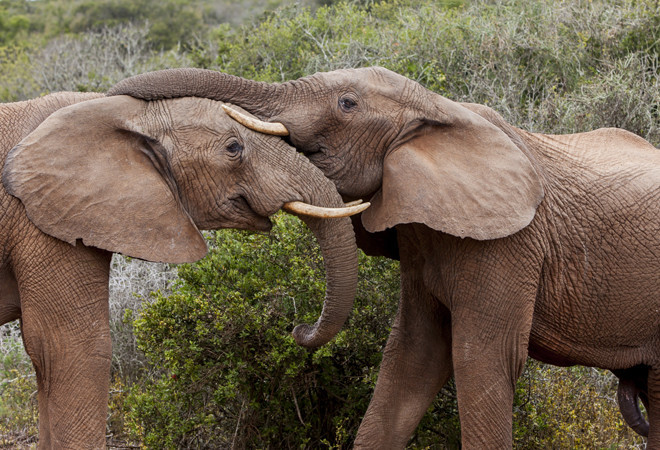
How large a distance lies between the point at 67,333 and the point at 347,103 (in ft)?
5.17

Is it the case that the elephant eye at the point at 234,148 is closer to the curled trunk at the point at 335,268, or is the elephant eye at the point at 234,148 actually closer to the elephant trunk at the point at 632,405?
the curled trunk at the point at 335,268

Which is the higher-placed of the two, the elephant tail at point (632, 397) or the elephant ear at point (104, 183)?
the elephant ear at point (104, 183)

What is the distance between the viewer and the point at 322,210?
4.17m

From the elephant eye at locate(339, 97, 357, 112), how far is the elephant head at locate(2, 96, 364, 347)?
310 mm

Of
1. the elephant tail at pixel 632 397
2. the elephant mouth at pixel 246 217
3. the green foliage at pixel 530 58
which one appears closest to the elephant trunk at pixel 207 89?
the elephant mouth at pixel 246 217

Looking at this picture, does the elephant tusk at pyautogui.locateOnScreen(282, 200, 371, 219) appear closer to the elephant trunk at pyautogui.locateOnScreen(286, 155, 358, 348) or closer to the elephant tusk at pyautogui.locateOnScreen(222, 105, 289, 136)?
the elephant trunk at pyautogui.locateOnScreen(286, 155, 358, 348)

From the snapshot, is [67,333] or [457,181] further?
[457,181]

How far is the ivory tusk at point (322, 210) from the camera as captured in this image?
4168mm

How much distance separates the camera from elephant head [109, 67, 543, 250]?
424 centimetres

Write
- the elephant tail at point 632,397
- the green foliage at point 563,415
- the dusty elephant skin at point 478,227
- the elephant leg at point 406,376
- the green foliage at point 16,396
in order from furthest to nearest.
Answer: the green foliage at point 16,396 < the green foliage at point 563,415 < the elephant tail at point 632,397 < the elephant leg at point 406,376 < the dusty elephant skin at point 478,227

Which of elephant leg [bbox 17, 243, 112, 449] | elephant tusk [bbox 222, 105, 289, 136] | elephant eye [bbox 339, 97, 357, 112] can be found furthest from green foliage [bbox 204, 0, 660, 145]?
elephant leg [bbox 17, 243, 112, 449]

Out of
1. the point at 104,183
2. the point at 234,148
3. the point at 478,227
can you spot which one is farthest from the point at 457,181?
the point at 104,183

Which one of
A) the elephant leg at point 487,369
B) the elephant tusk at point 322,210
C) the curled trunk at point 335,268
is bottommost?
the elephant leg at point 487,369

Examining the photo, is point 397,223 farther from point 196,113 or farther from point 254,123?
point 196,113
